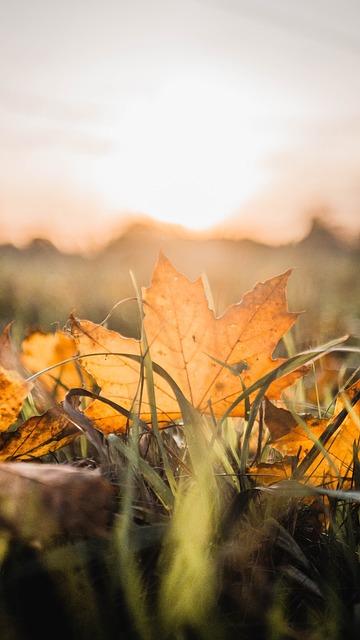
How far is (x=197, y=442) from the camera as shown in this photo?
542mm

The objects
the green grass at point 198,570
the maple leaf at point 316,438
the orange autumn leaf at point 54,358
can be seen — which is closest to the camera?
the green grass at point 198,570

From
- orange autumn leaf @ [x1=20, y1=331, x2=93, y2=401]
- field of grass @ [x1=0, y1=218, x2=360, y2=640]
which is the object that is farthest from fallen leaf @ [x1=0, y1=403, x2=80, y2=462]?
orange autumn leaf @ [x1=20, y1=331, x2=93, y2=401]

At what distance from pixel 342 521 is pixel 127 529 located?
0.20m

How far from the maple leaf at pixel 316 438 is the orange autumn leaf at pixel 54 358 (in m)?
0.30

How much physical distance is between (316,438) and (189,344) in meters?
0.16

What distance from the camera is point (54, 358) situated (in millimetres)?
821

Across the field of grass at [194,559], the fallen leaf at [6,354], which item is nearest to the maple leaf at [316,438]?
the field of grass at [194,559]

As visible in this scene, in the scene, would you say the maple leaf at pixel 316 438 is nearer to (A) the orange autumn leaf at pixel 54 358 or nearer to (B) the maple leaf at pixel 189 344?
(B) the maple leaf at pixel 189 344

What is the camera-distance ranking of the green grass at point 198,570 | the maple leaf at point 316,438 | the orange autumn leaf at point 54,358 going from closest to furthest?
the green grass at point 198,570, the maple leaf at point 316,438, the orange autumn leaf at point 54,358

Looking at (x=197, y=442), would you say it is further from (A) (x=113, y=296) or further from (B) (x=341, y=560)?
(A) (x=113, y=296)

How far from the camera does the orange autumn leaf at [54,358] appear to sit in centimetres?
79

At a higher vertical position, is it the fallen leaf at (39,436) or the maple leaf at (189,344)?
the maple leaf at (189,344)

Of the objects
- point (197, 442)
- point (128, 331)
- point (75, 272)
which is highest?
point (197, 442)

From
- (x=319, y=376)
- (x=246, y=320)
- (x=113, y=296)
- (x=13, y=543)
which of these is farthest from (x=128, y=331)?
(x=13, y=543)
